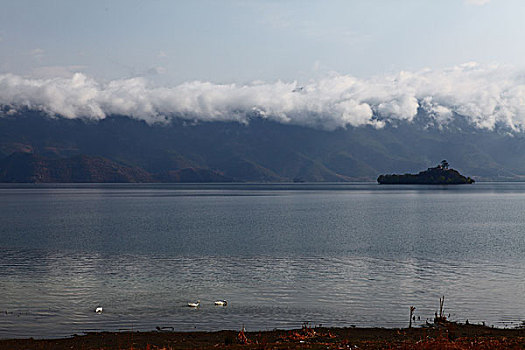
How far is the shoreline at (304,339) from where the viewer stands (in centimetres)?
3459

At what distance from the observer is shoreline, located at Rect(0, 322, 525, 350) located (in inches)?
1362

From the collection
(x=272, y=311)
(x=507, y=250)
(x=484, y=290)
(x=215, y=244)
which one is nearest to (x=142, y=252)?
(x=215, y=244)

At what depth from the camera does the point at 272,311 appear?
48.7 m

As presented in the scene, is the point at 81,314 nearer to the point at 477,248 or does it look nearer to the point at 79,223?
the point at 477,248

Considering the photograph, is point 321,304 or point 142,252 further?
point 142,252

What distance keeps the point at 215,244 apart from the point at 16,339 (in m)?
54.2

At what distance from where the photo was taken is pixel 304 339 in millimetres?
38156

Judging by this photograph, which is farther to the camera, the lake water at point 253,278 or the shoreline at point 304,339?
the lake water at point 253,278

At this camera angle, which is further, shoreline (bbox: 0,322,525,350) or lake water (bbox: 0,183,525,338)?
lake water (bbox: 0,183,525,338)

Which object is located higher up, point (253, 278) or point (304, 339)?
point (304, 339)

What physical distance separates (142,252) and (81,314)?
119ft

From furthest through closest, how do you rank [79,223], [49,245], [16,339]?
1. [79,223]
2. [49,245]
3. [16,339]

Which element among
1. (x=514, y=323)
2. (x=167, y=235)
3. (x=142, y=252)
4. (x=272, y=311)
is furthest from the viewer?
(x=167, y=235)

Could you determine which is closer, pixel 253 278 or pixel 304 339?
pixel 304 339
